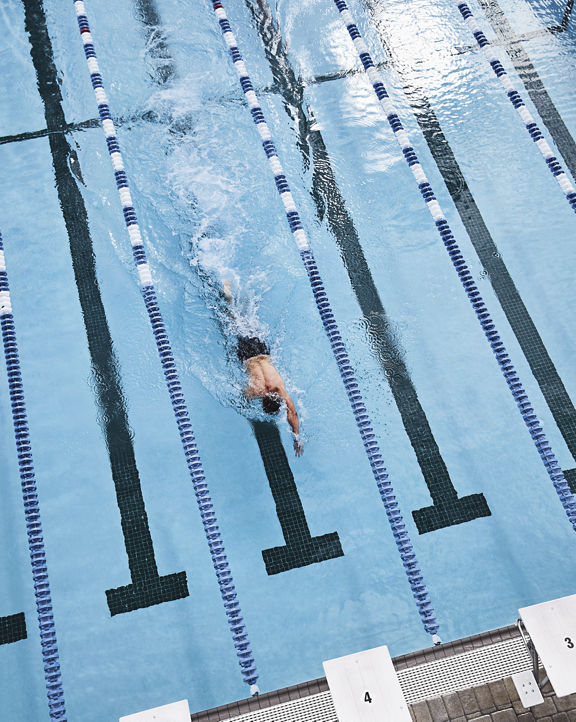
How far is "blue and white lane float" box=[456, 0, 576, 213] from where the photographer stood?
16.7 feet

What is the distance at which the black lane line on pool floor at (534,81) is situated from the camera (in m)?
5.34

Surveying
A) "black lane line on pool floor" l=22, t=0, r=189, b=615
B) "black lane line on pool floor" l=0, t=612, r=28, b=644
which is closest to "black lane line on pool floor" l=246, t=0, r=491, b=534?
"black lane line on pool floor" l=22, t=0, r=189, b=615

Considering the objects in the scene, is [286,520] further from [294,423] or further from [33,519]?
[33,519]

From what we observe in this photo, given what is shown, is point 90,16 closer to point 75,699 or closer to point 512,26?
point 512,26

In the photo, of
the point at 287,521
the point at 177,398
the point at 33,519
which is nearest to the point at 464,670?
the point at 287,521

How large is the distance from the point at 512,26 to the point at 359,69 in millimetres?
1422

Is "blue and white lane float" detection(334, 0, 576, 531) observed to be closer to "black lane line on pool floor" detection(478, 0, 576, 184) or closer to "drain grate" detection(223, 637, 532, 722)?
"drain grate" detection(223, 637, 532, 722)

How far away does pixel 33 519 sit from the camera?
146 inches

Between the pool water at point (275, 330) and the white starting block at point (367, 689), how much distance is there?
76 centimetres

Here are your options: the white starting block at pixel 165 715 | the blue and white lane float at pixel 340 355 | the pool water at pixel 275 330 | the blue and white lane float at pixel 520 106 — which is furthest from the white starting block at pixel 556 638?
the blue and white lane float at pixel 520 106

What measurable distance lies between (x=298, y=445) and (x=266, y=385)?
15.9 inches

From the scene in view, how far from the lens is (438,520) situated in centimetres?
403

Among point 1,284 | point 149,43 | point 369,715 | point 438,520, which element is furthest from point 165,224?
point 369,715

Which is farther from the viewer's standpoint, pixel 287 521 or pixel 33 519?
pixel 287 521
